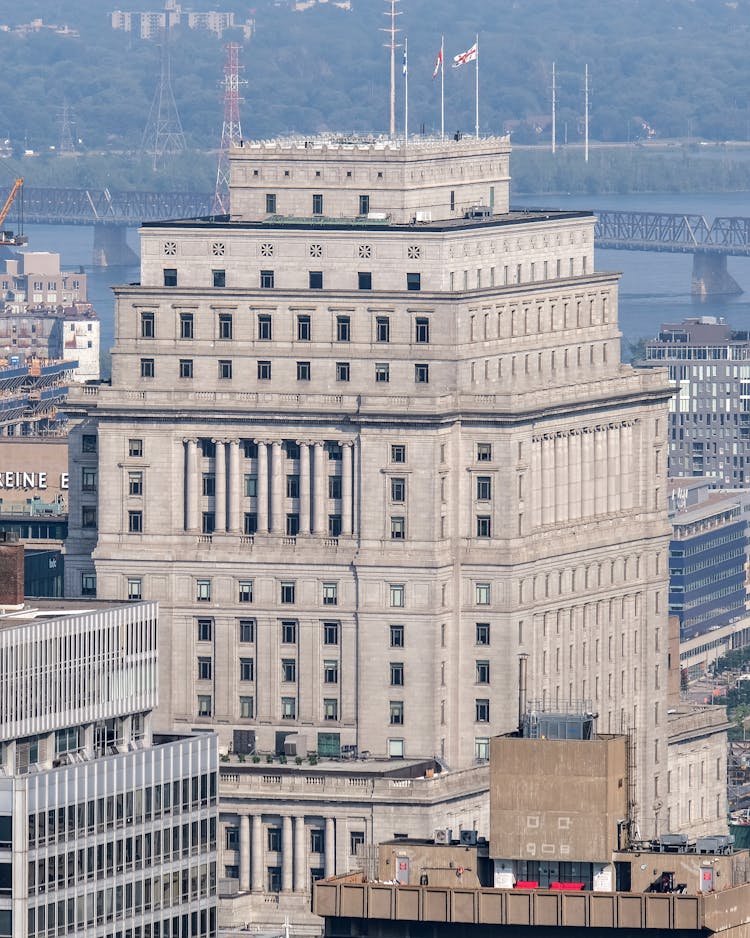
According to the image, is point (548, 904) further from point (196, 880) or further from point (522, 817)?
point (196, 880)

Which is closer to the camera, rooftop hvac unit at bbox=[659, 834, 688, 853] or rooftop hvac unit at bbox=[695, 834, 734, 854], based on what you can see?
rooftop hvac unit at bbox=[659, 834, 688, 853]

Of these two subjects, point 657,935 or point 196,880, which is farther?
point 196,880

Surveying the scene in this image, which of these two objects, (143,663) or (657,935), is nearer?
(657,935)

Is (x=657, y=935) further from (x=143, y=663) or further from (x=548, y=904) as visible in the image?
(x=143, y=663)

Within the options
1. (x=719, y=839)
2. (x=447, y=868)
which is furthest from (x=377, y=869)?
(x=719, y=839)

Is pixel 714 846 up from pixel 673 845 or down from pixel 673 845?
down

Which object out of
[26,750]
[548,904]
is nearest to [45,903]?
[26,750]

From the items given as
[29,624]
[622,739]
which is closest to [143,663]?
[29,624]

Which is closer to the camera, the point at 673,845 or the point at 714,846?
the point at 673,845

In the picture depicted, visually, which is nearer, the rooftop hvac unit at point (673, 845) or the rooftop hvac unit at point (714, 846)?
the rooftop hvac unit at point (673, 845)
